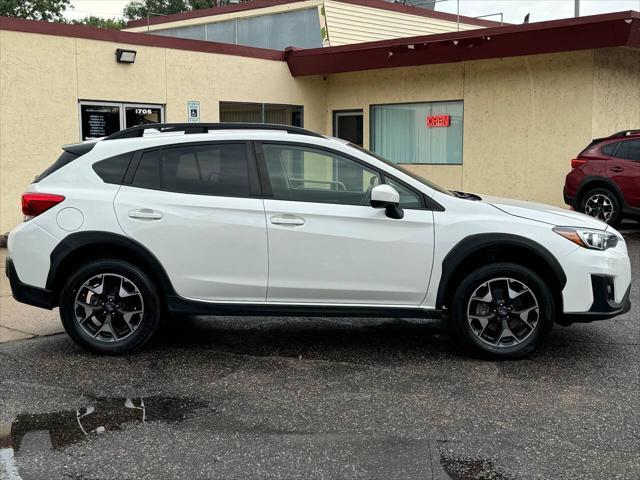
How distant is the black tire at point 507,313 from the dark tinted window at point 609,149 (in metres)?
7.44

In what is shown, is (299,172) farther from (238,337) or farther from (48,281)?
(48,281)

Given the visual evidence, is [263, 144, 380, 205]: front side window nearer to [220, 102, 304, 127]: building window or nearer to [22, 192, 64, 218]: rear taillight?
[22, 192, 64, 218]: rear taillight

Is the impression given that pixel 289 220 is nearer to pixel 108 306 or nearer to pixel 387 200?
pixel 387 200

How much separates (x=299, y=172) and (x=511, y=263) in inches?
70.5

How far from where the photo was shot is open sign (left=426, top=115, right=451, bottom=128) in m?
15.6

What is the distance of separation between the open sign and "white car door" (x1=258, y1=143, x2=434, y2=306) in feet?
35.1

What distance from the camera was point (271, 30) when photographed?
1912 cm

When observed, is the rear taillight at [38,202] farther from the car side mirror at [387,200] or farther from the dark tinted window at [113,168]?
the car side mirror at [387,200]

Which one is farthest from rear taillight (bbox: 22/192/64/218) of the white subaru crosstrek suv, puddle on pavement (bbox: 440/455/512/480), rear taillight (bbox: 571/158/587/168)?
rear taillight (bbox: 571/158/587/168)

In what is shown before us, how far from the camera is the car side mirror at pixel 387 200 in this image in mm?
5125

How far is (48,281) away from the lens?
17.6ft

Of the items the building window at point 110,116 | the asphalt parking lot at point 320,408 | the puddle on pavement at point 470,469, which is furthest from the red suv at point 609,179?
the puddle on pavement at point 470,469

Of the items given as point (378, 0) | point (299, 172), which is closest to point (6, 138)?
point (299, 172)

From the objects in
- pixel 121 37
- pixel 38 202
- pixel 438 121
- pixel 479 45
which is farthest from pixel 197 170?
pixel 438 121
